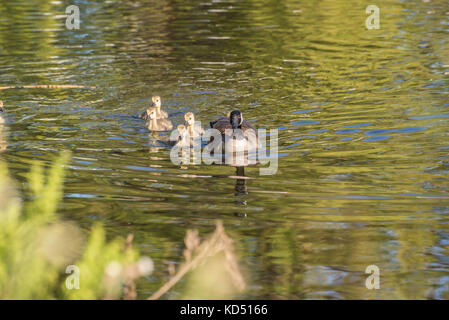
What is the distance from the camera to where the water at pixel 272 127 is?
653 centimetres

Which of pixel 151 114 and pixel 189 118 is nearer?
pixel 189 118

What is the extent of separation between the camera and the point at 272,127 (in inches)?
447

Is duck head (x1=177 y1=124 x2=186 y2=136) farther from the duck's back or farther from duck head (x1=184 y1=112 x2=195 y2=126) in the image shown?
the duck's back

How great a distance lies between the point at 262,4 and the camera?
24.1 meters

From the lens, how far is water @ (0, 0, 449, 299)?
6.53 metres

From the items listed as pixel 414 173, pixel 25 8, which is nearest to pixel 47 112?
pixel 414 173

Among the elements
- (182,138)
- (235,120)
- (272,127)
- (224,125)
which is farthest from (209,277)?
(272,127)

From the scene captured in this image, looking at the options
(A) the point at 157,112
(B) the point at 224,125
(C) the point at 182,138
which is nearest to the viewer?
(C) the point at 182,138

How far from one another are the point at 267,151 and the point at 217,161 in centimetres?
71

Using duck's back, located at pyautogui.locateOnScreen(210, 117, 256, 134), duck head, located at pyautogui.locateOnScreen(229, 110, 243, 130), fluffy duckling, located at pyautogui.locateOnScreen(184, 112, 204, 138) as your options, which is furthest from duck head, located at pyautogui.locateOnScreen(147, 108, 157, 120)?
duck head, located at pyautogui.locateOnScreen(229, 110, 243, 130)

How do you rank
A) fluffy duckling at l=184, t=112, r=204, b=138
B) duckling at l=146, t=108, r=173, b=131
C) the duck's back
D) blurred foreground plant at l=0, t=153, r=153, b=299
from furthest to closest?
duckling at l=146, t=108, r=173, b=131
fluffy duckling at l=184, t=112, r=204, b=138
the duck's back
blurred foreground plant at l=0, t=153, r=153, b=299

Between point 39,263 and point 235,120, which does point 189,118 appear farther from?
point 39,263

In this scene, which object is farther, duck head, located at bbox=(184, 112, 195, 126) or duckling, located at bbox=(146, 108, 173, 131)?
duckling, located at bbox=(146, 108, 173, 131)

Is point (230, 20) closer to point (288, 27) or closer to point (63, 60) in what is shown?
point (288, 27)
